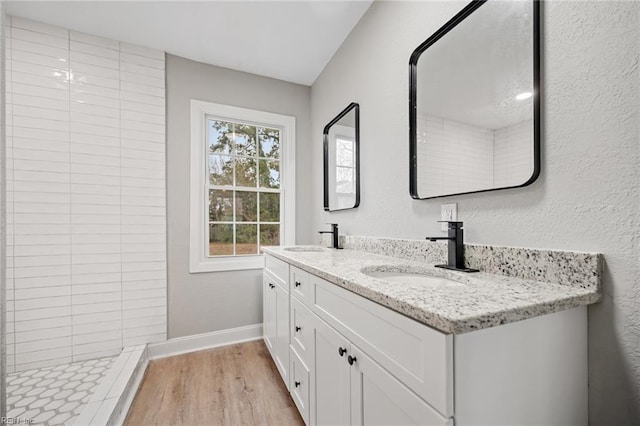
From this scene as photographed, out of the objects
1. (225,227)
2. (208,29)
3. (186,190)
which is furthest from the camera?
(225,227)

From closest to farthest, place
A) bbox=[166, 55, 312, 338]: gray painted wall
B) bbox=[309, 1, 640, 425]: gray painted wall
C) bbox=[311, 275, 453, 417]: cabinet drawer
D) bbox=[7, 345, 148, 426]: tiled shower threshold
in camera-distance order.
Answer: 1. bbox=[311, 275, 453, 417]: cabinet drawer
2. bbox=[309, 1, 640, 425]: gray painted wall
3. bbox=[7, 345, 148, 426]: tiled shower threshold
4. bbox=[166, 55, 312, 338]: gray painted wall

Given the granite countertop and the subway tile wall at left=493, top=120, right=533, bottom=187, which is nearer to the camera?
the granite countertop

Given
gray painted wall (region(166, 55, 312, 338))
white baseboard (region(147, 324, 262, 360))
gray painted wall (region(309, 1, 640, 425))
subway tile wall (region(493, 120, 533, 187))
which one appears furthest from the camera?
gray painted wall (region(166, 55, 312, 338))

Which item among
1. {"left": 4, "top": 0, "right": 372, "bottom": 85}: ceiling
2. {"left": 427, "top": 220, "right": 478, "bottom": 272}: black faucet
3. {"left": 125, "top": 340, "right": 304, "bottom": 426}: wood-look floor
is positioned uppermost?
{"left": 4, "top": 0, "right": 372, "bottom": 85}: ceiling

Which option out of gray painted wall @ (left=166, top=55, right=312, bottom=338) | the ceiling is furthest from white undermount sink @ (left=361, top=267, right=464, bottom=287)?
the ceiling

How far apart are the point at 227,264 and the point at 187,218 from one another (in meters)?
0.55

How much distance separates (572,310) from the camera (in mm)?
766

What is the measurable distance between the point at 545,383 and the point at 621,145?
67cm

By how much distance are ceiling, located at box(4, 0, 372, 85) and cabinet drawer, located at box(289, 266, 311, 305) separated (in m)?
1.78

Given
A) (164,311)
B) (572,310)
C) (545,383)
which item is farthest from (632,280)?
(164,311)

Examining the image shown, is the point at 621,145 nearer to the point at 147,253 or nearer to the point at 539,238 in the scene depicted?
the point at 539,238

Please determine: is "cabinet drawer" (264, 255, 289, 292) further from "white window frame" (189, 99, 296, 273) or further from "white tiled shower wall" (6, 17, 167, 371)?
"white tiled shower wall" (6, 17, 167, 371)

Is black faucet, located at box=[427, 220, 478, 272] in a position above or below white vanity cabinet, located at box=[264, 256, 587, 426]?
above

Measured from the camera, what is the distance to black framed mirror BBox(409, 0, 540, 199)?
95 cm
